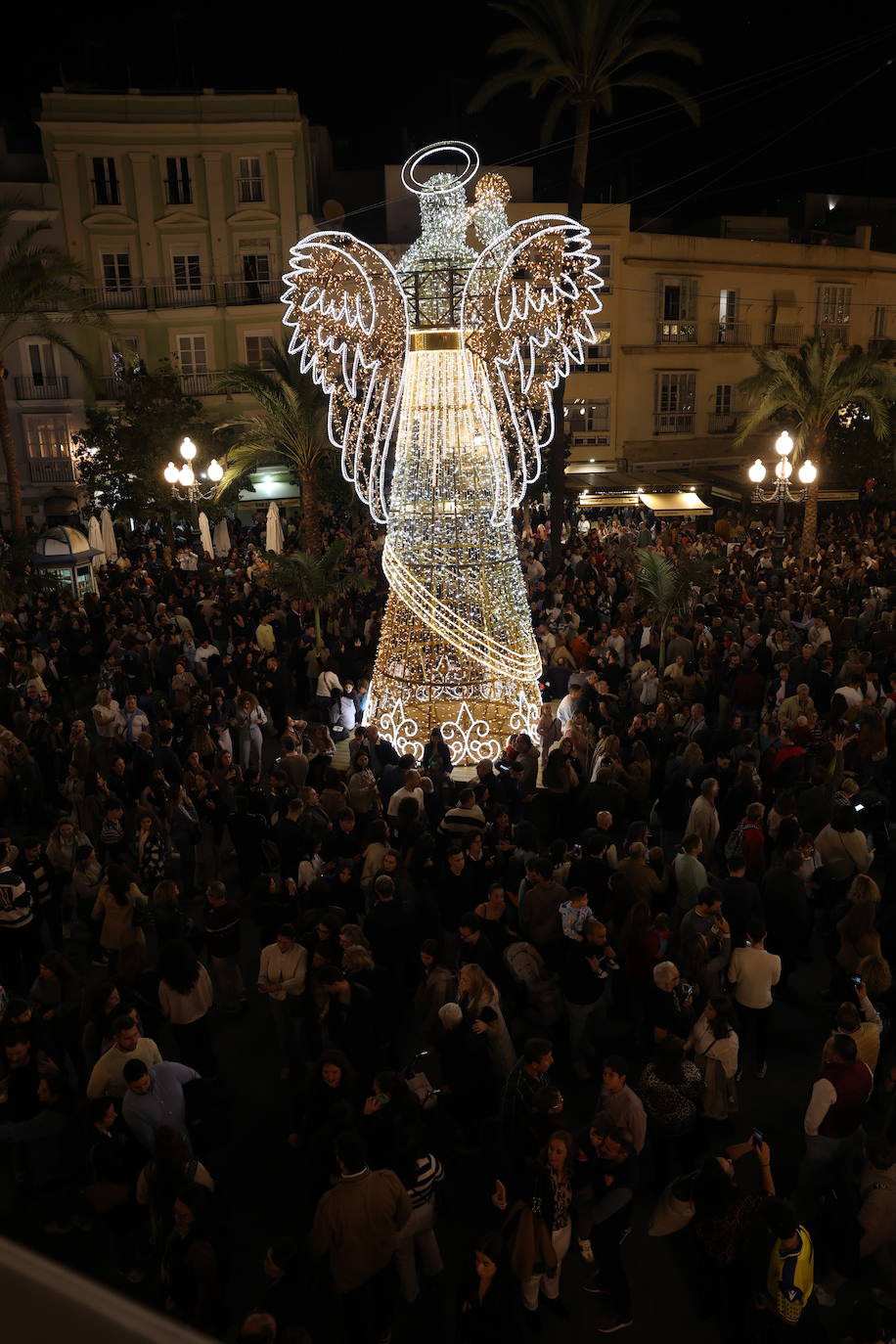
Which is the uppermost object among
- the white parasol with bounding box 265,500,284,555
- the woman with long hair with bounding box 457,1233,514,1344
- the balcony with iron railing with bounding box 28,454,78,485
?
the balcony with iron railing with bounding box 28,454,78,485

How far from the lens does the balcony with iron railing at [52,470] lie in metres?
31.5

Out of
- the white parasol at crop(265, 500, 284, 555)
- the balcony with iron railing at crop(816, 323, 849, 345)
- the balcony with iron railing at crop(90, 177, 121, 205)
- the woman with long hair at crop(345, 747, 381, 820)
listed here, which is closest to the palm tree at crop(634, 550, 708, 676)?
the woman with long hair at crop(345, 747, 381, 820)

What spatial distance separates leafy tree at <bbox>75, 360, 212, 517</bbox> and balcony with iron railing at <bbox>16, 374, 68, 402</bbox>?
6.18m

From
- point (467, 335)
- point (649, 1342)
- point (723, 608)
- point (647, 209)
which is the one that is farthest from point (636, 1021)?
point (647, 209)

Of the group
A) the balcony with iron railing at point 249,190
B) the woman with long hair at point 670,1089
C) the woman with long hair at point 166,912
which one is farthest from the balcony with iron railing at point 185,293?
the woman with long hair at point 670,1089

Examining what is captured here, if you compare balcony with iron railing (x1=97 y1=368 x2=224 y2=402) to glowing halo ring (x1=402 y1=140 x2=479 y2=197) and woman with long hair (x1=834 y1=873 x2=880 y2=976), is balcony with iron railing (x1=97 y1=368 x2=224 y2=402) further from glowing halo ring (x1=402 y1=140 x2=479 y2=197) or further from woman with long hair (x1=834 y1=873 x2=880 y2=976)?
woman with long hair (x1=834 y1=873 x2=880 y2=976)

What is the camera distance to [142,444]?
2506cm

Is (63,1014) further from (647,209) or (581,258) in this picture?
(647,209)

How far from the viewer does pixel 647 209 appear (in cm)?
3597

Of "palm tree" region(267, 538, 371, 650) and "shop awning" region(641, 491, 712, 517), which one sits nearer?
"palm tree" region(267, 538, 371, 650)

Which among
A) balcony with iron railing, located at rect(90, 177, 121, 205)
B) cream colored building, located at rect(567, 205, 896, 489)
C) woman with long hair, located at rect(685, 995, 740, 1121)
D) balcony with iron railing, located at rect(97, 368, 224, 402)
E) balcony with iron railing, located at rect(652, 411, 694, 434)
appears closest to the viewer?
woman with long hair, located at rect(685, 995, 740, 1121)

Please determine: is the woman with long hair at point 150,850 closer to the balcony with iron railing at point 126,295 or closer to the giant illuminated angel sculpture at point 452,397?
the giant illuminated angel sculpture at point 452,397

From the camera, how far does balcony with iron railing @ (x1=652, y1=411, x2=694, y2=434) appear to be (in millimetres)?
35062

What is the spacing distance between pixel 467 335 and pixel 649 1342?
9.37 metres
